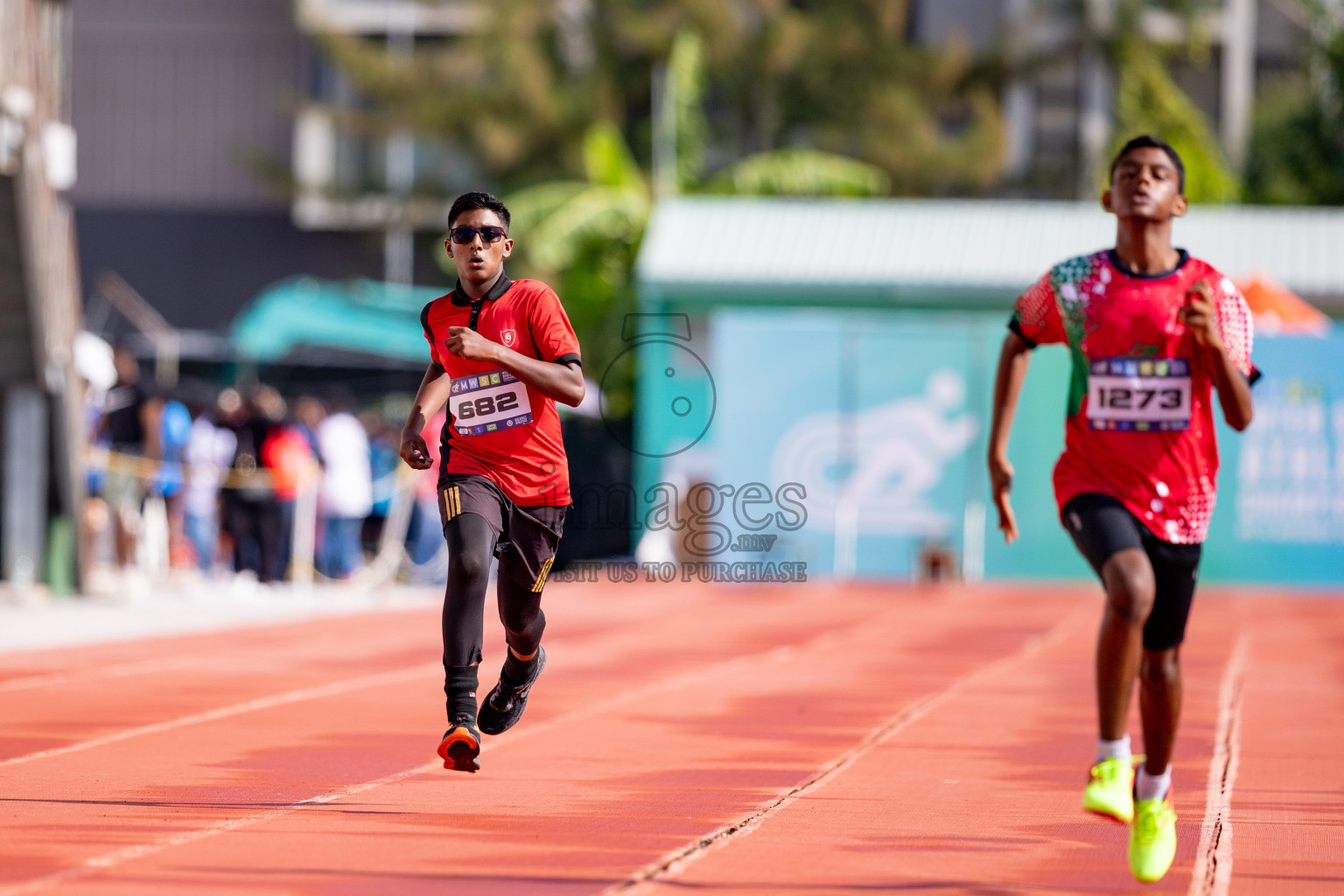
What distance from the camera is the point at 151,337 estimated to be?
29.2 m

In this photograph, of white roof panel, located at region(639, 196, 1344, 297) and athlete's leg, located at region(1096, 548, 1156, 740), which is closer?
athlete's leg, located at region(1096, 548, 1156, 740)

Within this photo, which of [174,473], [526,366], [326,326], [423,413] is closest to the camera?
[526,366]

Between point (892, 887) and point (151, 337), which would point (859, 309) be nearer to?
point (151, 337)

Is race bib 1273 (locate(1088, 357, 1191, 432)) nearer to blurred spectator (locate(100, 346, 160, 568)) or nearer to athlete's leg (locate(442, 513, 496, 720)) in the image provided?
athlete's leg (locate(442, 513, 496, 720))

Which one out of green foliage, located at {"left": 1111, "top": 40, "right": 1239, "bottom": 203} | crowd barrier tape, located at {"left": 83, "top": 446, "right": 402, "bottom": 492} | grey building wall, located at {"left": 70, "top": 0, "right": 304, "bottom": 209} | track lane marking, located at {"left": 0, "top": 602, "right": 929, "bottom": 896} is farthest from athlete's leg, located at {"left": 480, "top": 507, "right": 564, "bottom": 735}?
grey building wall, located at {"left": 70, "top": 0, "right": 304, "bottom": 209}

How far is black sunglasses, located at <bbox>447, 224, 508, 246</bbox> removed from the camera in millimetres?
6461

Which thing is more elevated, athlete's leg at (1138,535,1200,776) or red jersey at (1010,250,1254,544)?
red jersey at (1010,250,1254,544)

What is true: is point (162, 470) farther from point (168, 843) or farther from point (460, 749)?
point (168, 843)

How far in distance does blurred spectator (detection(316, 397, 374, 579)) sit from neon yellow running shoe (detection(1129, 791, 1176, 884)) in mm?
14138

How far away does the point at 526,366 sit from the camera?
6156 mm

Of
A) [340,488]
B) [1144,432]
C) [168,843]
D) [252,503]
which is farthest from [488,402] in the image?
[340,488]

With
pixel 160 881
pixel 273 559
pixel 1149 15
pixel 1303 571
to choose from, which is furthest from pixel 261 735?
pixel 1149 15

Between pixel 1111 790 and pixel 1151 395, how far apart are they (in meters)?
1.08

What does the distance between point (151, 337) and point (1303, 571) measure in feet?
55.7
